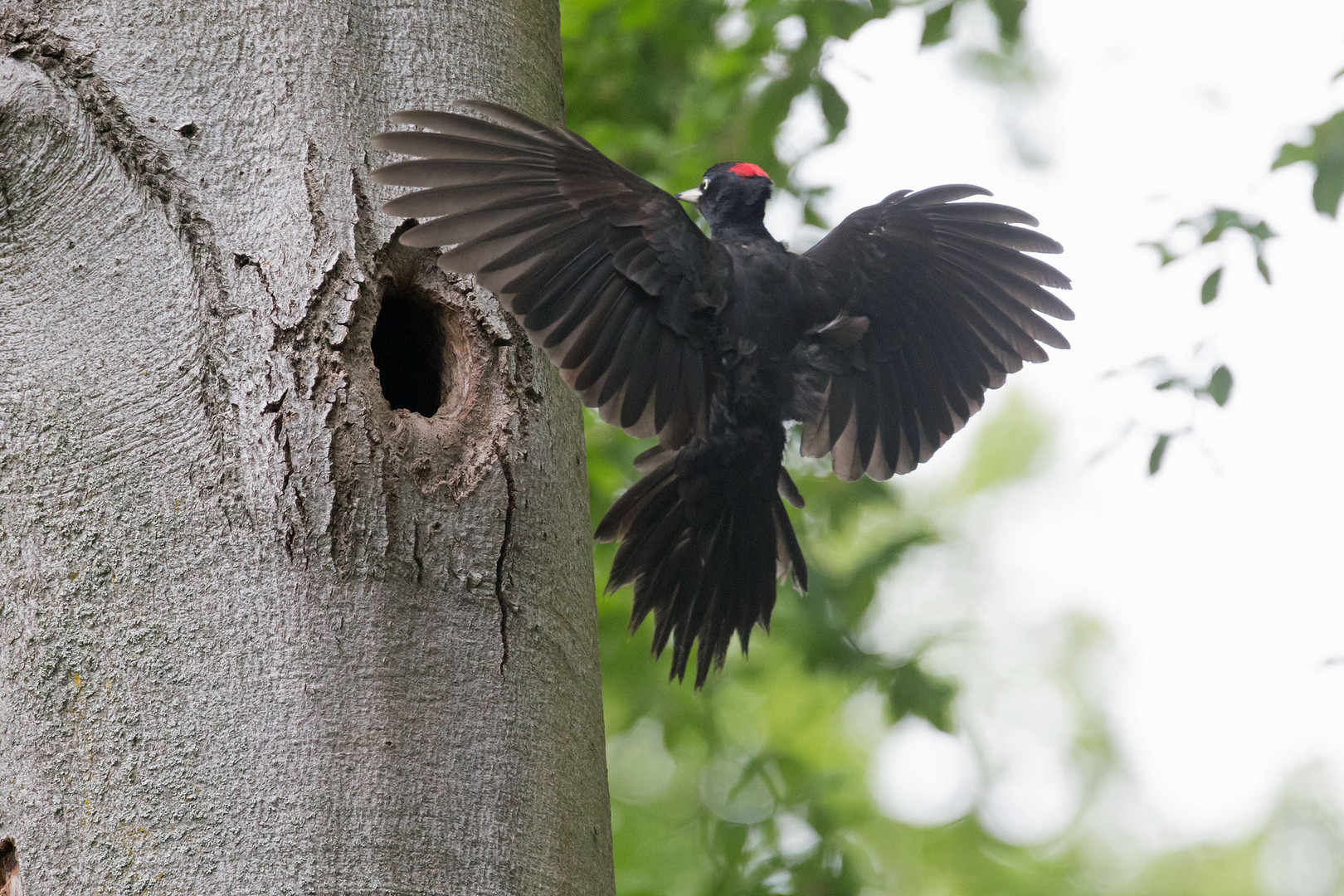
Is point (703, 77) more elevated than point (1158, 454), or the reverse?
point (703, 77)

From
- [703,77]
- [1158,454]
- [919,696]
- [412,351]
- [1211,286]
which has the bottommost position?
[412,351]

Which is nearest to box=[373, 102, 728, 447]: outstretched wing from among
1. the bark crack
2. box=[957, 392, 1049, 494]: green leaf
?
the bark crack

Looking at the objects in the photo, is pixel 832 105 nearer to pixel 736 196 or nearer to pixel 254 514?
pixel 736 196

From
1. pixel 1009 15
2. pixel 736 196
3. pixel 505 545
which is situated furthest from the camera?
pixel 1009 15

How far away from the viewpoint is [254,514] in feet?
4.70

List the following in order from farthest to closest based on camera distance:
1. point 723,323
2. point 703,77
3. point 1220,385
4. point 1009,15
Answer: point 703,77 < point 1009,15 < point 1220,385 < point 723,323

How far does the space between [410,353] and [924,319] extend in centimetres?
147

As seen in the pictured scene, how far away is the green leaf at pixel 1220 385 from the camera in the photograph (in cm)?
292

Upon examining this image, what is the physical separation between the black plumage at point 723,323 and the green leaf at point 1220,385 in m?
0.43

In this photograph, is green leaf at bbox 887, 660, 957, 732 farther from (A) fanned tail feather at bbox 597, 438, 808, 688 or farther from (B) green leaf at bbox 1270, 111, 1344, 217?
(B) green leaf at bbox 1270, 111, 1344, 217

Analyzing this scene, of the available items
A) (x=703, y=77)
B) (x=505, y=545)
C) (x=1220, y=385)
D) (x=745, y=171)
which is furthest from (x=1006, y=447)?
(x=505, y=545)

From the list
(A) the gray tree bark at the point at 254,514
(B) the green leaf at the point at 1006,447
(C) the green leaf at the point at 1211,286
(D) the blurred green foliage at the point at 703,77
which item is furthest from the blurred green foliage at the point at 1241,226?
(B) the green leaf at the point at 1006,447

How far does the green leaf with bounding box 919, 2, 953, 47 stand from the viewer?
339cm

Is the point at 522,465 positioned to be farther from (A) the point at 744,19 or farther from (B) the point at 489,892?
(A) the point at 744,19
